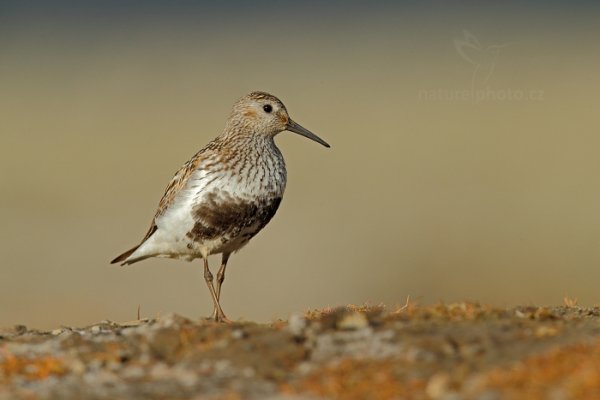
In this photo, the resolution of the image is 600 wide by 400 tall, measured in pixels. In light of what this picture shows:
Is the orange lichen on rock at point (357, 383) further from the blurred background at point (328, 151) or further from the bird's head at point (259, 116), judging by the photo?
the blurred background at point (328, 151)

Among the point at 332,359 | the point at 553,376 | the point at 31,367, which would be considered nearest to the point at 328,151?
the point at 31,367

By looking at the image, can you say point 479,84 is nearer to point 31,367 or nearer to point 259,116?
point 259,116

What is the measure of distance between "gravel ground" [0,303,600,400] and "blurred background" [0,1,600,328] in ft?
44.0

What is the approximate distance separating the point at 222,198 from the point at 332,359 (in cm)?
429

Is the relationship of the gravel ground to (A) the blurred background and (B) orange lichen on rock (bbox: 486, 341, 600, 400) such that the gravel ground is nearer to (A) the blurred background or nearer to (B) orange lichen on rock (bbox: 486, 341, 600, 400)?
(B) orange lichen on rock (bbox: 486, 341, 600, 400)

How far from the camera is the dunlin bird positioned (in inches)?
523

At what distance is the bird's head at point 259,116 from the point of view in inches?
567

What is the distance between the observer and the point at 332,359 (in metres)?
9.33

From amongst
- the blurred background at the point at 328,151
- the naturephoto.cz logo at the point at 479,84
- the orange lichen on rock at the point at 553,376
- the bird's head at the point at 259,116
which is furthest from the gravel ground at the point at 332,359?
the naturephoto.cz logo at the point at 479,84

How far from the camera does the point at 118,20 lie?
270 ft

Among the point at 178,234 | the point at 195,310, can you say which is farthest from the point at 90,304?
the point at 178,234

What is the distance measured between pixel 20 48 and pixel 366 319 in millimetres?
66324

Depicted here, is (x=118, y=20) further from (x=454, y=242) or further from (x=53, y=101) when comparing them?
(x=454, y=242)

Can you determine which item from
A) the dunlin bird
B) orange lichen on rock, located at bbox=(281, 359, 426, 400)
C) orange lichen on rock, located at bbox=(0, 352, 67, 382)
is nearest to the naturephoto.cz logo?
the dunlin bird
